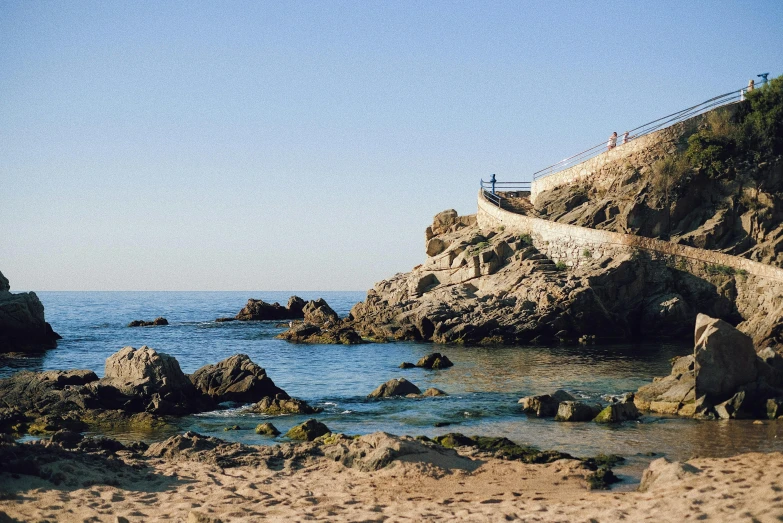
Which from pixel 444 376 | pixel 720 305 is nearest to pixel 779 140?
pixel 720 305

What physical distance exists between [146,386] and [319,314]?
2896cm

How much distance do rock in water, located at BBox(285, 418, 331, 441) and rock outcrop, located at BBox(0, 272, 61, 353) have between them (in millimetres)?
25428

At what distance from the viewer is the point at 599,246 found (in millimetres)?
38250

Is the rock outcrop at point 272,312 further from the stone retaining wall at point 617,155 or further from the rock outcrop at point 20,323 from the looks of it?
the stone retaining wall at point 617,155

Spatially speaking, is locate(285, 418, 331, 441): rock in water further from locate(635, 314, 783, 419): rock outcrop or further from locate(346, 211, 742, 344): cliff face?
locate(346, 211, 742, 344): cliff face

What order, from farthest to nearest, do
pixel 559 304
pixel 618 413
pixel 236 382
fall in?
pixel 559 304 < pixel 236 382 < pixel 618 413

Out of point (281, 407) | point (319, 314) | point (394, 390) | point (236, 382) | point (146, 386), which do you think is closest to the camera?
point (146, 386)

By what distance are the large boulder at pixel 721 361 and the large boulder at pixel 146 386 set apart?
1307cm

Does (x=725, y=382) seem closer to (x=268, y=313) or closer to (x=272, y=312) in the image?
(x=268, y=313)

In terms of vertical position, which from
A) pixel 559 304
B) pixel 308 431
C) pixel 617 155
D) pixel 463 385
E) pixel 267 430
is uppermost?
pixel 617 155

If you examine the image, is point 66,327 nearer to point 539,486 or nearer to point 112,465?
point 112,465

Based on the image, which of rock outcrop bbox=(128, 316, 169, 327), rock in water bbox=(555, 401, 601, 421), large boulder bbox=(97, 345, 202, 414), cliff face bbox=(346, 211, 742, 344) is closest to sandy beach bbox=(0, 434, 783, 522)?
rock in water bbox=(555, 401, 601, 421)

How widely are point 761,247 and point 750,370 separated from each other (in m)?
21.4

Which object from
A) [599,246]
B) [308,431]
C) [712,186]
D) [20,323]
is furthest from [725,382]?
[20,323]
